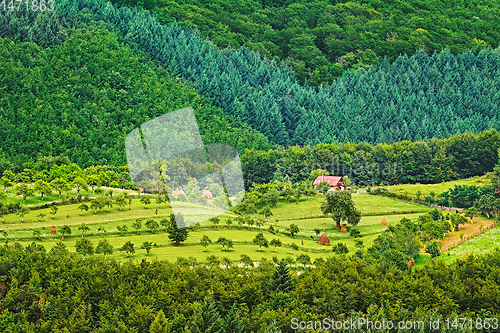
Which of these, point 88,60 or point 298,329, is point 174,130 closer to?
point 298,329

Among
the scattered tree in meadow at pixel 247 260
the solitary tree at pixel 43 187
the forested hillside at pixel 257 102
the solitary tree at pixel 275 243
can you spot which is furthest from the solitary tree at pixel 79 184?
the forested hillside at pixel 257 102

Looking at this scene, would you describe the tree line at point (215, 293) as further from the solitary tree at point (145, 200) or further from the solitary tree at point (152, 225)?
the solitary tree at point (145, 200)

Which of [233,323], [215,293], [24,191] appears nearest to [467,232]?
[215,293]

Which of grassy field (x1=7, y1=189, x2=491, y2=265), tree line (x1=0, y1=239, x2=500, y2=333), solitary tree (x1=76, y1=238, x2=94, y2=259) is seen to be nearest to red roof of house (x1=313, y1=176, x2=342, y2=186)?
grassy field (x1=7, y1=189, x2=491, y2=265)

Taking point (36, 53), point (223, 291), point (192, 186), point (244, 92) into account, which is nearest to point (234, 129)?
point (244, 92)

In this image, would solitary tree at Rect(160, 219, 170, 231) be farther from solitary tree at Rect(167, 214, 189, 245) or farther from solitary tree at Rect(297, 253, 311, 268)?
solitary tree at Rect(297, 253, 311, 268)

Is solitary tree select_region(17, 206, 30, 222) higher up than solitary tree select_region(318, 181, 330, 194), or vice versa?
solitary tree select_region(17, 206, 30, 222)

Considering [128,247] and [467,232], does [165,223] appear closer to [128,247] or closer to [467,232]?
[128,247]
